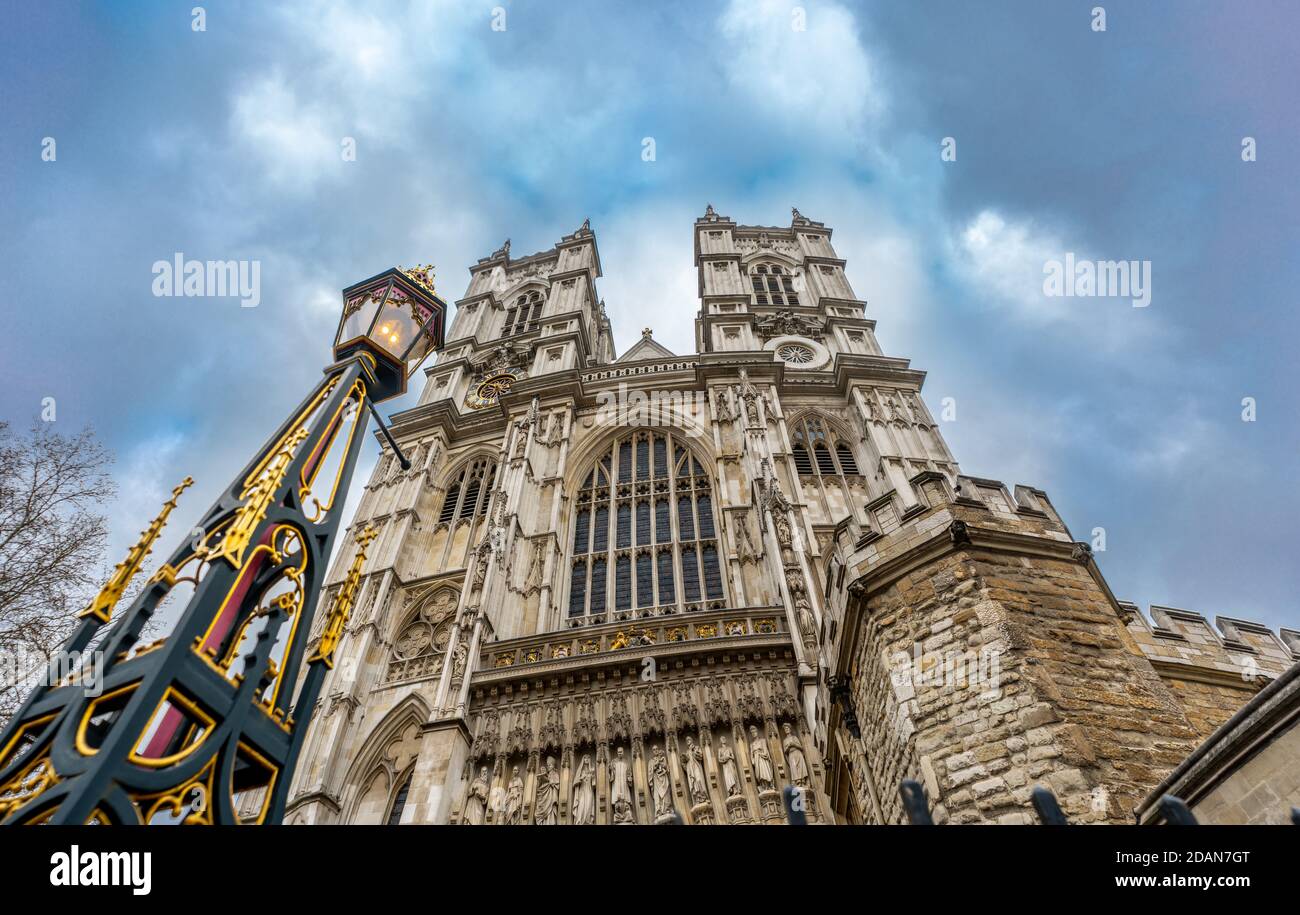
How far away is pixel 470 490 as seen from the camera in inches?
954

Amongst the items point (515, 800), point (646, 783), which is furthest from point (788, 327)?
point (515, 800)

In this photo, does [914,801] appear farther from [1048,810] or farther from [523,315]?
[523,315]

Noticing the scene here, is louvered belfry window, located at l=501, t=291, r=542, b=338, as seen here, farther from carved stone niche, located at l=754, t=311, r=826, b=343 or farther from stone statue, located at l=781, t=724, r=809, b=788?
stone statue, located at l=781, t=724, r=809, b=788

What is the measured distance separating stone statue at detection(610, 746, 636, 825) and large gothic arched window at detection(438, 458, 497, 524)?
1161 cm

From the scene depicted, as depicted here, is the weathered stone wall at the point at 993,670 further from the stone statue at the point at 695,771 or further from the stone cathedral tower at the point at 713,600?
the stone statue at the point at 695,771

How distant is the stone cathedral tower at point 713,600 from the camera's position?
577 cm

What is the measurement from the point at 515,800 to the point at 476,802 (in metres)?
0.74

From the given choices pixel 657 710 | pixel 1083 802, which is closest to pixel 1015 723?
pixel 1083 802

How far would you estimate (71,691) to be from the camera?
10.0ft

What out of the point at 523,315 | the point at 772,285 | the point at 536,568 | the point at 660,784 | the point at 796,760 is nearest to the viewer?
the point at 796,760

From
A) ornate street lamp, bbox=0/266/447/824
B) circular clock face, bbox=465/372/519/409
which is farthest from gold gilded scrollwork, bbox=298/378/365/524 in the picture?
circular clock face, bbox=465/372/519/409

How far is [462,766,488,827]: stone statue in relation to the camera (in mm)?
12258
